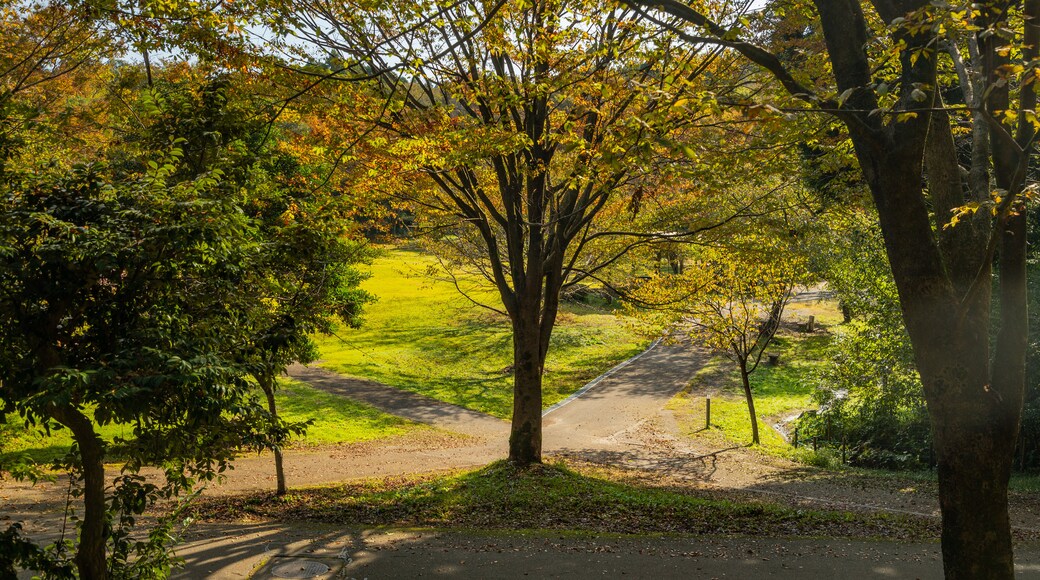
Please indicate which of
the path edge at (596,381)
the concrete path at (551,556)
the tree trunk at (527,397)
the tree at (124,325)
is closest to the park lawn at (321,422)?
the path edge at (596,381)

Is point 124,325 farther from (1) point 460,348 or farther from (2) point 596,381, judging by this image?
(1) point 460,348

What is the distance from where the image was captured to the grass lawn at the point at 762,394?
22.7 m

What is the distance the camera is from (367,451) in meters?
19.4

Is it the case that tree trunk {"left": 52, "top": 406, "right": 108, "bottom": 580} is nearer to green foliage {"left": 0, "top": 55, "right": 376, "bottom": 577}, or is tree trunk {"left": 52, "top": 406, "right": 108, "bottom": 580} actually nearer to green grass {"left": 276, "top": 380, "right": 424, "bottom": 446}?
green foliage {"left": 0, "top": 55, "right": 376, "bottom": 577}

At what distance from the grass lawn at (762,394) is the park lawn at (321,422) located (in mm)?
9740

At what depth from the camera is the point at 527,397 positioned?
550 inches

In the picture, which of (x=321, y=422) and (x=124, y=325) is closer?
(x=124, y=325)

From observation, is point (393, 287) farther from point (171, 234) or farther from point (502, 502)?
point (171, 234)

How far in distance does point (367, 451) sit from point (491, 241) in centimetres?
832

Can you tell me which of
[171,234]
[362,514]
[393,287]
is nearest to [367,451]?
[362,514]

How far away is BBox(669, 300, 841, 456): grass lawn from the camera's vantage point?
74.5 feet

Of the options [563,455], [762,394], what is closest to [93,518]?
[563,455]

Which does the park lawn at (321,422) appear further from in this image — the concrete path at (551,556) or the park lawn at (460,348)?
the concrete path at (551,556)

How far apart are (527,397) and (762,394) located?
16710 mm
